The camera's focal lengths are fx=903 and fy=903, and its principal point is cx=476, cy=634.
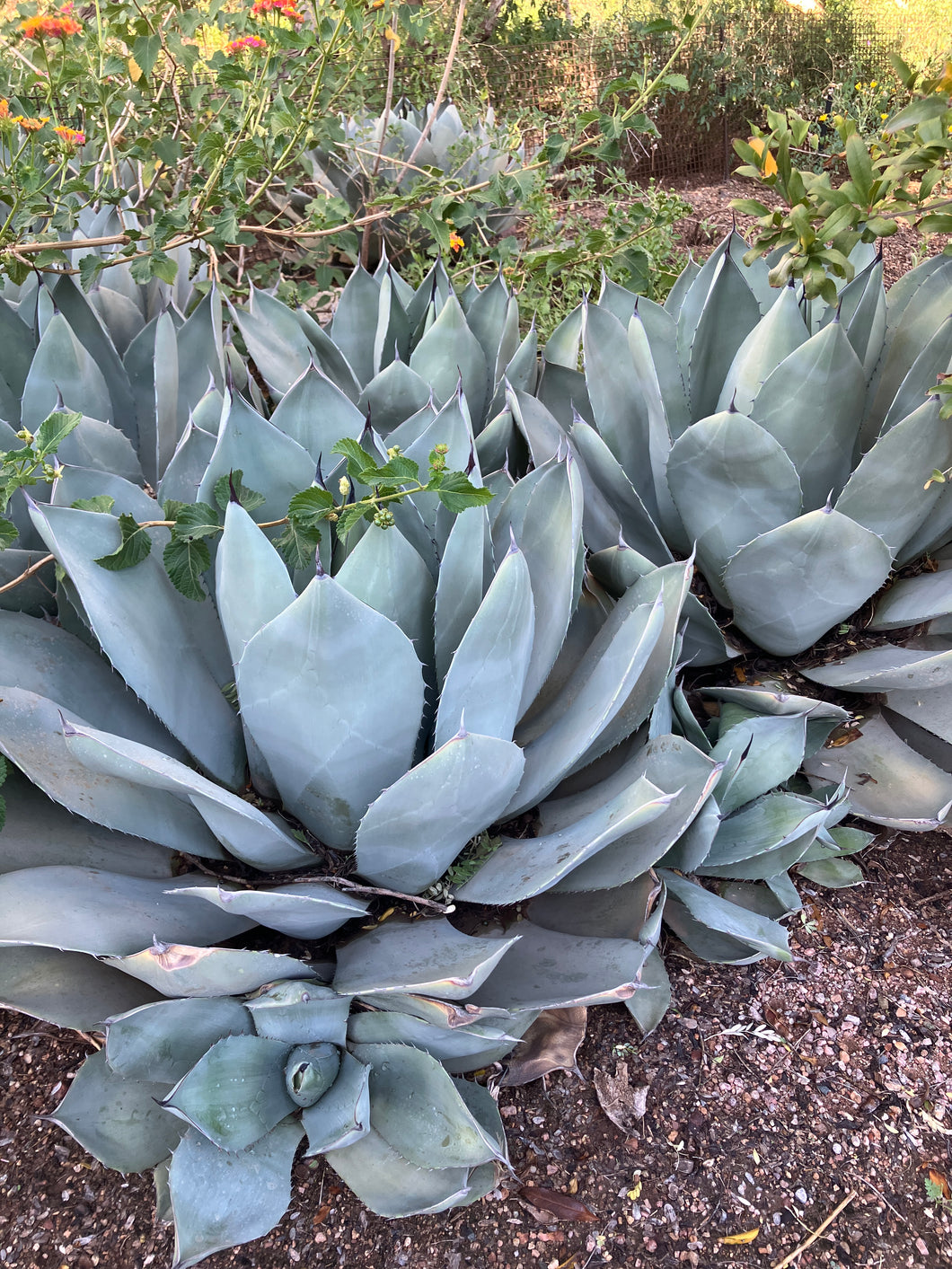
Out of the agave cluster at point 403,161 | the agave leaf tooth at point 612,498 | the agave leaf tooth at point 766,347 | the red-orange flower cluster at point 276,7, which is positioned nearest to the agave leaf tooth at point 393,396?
the agave leaf tooth at point 612,498

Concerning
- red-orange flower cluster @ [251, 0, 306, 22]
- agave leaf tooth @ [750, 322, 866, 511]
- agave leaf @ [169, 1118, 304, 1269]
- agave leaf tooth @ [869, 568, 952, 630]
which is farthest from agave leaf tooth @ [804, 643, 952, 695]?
red-orange flower cluster @ [251, 0, 306, 22]

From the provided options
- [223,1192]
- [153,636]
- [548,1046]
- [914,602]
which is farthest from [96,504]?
[914,602]

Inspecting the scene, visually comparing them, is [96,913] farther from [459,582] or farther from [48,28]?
[48,28]

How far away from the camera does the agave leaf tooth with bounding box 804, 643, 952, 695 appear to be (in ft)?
4.41

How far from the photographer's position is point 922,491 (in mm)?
1418

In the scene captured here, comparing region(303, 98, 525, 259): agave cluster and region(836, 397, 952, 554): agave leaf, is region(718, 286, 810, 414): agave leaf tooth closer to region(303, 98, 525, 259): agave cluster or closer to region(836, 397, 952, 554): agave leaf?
region(836, 397, 952, 554): agave leaf

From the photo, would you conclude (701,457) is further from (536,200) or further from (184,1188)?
(536,200)

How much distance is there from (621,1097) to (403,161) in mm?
2799

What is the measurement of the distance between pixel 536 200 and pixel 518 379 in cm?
160

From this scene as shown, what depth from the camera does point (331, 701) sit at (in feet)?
3.38

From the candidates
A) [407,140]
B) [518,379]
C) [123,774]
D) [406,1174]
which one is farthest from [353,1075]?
[407,140]

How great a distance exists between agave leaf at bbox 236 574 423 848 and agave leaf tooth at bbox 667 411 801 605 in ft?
2.05

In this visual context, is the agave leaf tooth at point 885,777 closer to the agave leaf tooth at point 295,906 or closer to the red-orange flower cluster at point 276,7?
the agave leaf tooth at point 295,906

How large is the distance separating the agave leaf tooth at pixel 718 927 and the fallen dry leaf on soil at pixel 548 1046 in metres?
0.21
